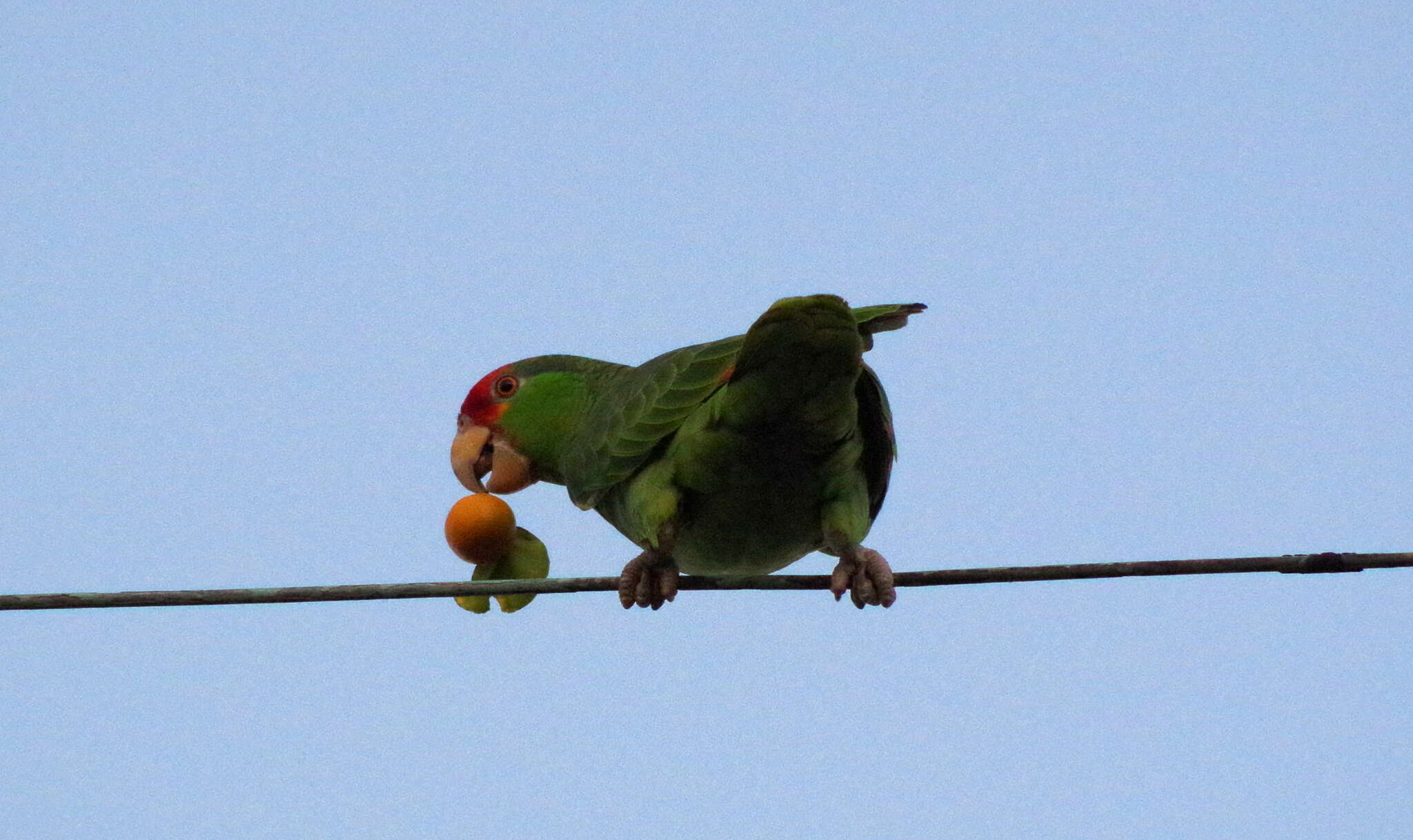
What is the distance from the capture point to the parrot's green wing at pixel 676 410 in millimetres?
4379

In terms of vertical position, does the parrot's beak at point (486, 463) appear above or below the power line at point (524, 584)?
above

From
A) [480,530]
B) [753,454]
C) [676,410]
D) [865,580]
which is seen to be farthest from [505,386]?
[865,580]

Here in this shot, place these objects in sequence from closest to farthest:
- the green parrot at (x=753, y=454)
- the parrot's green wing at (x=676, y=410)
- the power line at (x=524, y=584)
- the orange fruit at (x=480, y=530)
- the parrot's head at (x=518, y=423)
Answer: the power line at (x=524, y=584) < the green parrot at (x=753, y=454) < the parrot's green wing at (x=676, y=410) < the orange fruit at (x=480, y=530) < the parrot's head at (x=518, y=423)

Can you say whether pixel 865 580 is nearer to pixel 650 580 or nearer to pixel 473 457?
pixel 650 580

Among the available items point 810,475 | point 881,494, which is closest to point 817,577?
point 810,475

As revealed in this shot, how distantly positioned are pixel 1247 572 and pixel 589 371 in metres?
2.96

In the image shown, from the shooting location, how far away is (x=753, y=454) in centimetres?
429

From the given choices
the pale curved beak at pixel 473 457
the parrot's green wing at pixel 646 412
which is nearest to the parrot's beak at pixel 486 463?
the pale curved beak at pixel 473 457

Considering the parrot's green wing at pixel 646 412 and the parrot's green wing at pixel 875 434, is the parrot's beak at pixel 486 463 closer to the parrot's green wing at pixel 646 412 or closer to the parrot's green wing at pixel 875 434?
the parrot's green wing at pixel 646 412

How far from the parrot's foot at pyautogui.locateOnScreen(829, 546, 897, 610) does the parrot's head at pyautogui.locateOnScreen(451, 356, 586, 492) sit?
4.93ft

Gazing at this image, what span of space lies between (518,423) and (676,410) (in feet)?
4.06

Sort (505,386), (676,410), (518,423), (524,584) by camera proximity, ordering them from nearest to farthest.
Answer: (524,584)
(676,410)
(518,423)
(505,386)

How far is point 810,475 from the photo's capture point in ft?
14.3

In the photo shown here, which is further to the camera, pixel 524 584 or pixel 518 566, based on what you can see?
pixel 518 566
